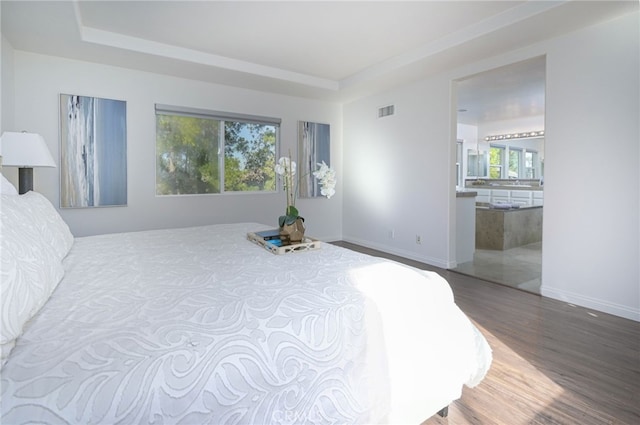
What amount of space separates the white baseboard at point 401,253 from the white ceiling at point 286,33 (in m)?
2.30

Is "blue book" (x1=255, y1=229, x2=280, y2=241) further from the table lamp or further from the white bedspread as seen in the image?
the table lamp

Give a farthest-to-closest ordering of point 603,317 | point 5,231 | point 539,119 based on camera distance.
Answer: point 539,119
point 603,317
point 5,231

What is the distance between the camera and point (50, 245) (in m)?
Answer: 1.40

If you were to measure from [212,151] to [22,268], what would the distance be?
3.82m

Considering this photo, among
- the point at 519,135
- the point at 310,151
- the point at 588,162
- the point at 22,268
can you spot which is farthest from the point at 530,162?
the point at 22,268

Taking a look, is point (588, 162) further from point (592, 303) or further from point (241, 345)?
point (241, 345)

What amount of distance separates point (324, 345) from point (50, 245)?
121cm

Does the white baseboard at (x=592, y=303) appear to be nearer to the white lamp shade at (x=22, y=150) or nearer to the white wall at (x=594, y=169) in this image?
the white wall at (x=594, y=169)

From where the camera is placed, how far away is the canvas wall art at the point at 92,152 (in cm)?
362

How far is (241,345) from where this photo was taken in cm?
92

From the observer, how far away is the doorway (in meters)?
4.22

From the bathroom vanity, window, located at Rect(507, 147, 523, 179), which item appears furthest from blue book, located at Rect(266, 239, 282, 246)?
window, located at Rect(507, 147, 523, 179)

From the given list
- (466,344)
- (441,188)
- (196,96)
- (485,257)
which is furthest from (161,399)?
(485,257)

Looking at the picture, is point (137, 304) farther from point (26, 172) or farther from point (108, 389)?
point (26, 172)
